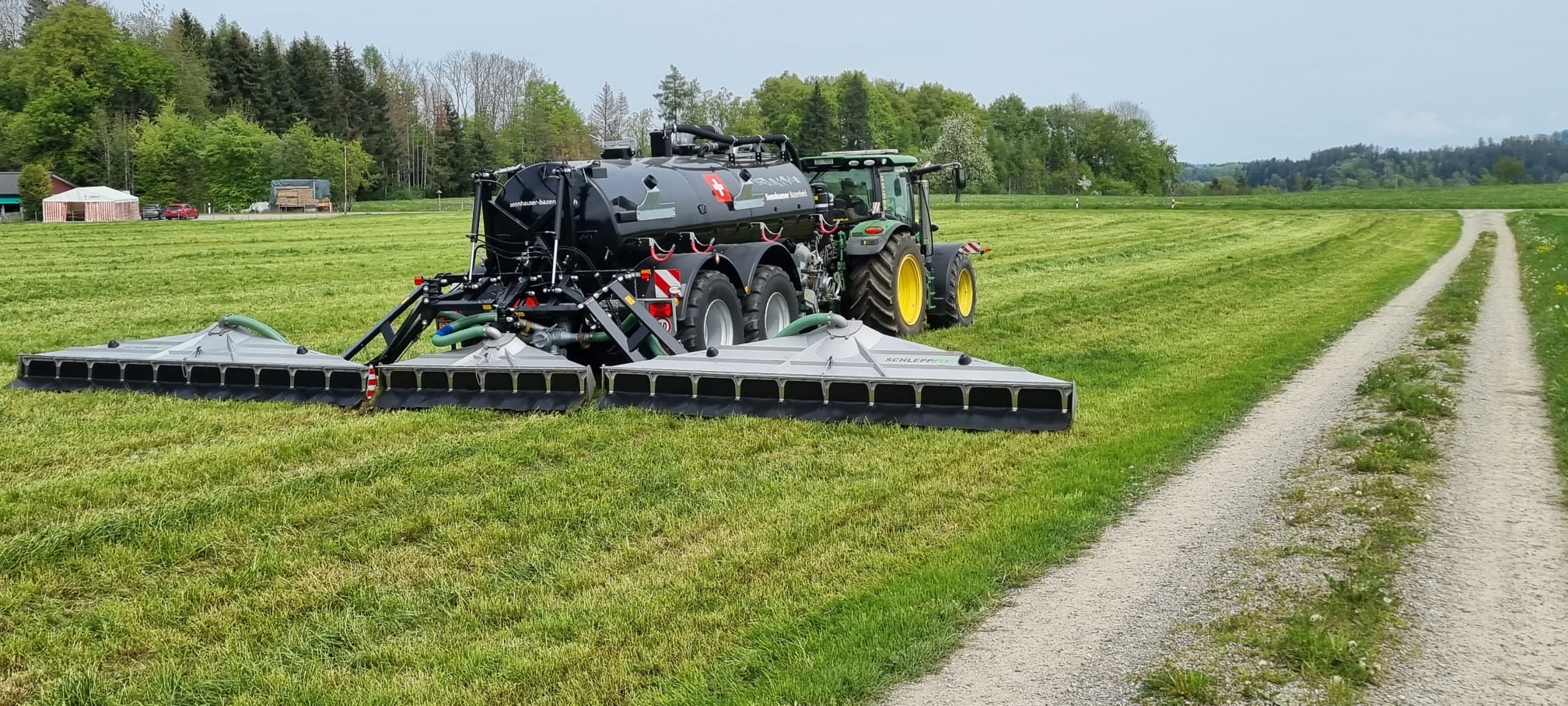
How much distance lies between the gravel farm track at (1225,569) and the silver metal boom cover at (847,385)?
3.92 ft

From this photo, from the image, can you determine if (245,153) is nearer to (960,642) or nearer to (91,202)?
(91,202)

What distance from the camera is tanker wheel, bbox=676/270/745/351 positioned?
983 cm

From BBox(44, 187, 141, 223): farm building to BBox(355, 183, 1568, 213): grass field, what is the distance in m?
12.2

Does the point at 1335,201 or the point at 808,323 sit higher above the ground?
the point at 1335,201

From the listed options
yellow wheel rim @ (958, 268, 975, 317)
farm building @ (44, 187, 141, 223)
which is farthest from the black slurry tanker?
farm building @ (44, 187, 141, 223)

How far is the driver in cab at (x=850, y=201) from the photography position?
13750 millimetres

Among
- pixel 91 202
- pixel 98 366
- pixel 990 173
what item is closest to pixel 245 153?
pixel 91 202

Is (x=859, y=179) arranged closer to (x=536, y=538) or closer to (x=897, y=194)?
(x=897, y=194)

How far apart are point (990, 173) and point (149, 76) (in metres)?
61.9

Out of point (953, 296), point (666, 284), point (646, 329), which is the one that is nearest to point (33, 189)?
point (953, 296)

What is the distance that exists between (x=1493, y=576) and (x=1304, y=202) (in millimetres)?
64362

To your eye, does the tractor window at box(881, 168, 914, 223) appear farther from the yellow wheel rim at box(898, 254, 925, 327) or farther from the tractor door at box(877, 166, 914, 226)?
the yellow wheel rim at box(898, 254, 925, 327)

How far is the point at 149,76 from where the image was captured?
8725cm

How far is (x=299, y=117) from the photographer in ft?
282
